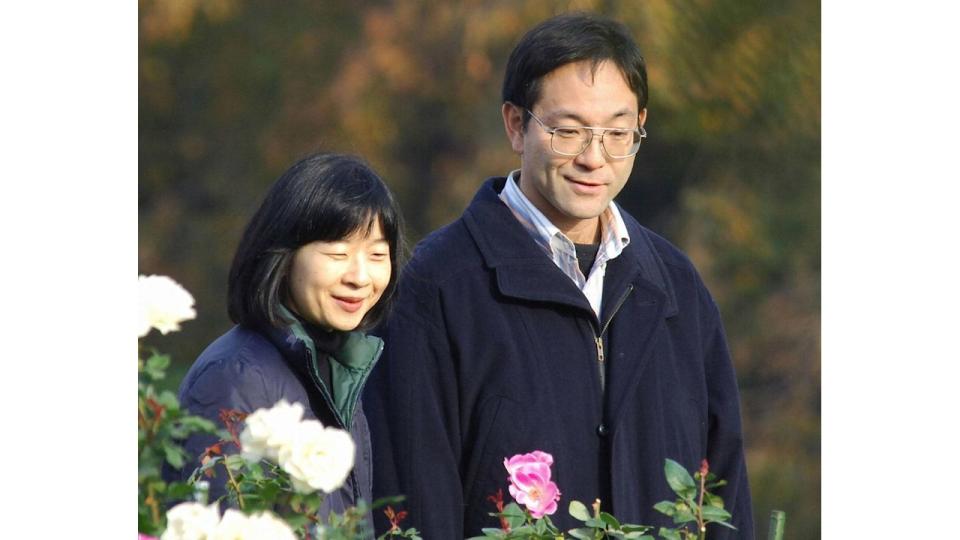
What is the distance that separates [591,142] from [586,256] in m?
0.21

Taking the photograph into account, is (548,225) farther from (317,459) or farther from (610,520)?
(317,459)

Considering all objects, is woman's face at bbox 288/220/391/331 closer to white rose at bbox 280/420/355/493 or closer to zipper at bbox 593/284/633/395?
zipper at bbox 593/284/633/395

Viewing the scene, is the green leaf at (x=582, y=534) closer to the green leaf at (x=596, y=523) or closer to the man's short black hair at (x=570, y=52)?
the green leaf at (x=596, y=523)

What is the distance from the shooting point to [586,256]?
7.86 ft

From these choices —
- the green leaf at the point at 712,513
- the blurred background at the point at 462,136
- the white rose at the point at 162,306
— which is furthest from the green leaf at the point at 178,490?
the blurred background at the point at 462,136

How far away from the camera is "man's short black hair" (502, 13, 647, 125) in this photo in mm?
2328

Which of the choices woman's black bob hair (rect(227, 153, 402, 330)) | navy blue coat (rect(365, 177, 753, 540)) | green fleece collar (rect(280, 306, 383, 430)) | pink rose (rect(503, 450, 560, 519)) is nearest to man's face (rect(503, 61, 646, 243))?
navy blue coat (rect(365, 177, 753, 540))

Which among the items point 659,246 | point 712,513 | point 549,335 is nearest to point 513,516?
point 712,513

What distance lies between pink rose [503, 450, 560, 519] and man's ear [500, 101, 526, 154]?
723mm

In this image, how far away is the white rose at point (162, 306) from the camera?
1.42 meters

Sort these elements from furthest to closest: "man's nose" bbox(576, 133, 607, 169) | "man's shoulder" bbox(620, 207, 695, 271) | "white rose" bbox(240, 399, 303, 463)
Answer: "man's shoulder" bbox(620, 207, 695, 271) < "man's nose" bbox(576, 133, 607, 169) < "white rose" bbox(240, 399, 303, 463)

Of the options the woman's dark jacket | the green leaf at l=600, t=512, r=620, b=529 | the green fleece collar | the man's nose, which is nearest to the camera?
the green leaf at l=600, t=512, r=620, b=529
